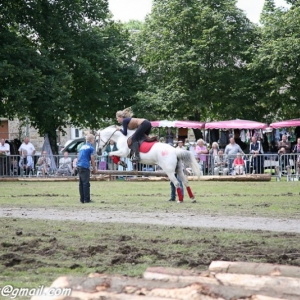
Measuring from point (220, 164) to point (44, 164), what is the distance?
8.35 metres

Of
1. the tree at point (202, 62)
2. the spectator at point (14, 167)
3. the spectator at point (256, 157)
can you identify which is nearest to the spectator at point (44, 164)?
the spectator at point (14, 167)

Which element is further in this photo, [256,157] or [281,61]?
[281,61]

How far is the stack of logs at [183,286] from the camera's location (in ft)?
19.0

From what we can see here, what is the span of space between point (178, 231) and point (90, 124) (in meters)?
41.2

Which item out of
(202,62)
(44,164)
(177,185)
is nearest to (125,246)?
(177,185)

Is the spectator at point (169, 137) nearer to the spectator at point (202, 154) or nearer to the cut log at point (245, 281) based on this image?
the spectator at point (202, 154)

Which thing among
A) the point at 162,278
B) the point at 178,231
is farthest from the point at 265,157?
the point at 162,278

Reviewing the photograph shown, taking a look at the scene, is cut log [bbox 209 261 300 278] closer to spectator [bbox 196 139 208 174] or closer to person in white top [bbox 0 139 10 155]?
spectator [bbox 196 139 208 174]

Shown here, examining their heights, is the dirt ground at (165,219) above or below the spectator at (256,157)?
below

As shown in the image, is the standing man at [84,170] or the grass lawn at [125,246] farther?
the standing man at [84,170]

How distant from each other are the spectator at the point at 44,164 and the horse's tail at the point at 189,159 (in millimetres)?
17950

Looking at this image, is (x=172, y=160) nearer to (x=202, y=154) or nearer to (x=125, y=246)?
(x=125, y=246)

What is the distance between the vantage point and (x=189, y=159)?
24703 mm

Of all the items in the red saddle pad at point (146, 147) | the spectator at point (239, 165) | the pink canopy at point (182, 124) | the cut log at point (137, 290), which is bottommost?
the cut log at point (137, 290)
